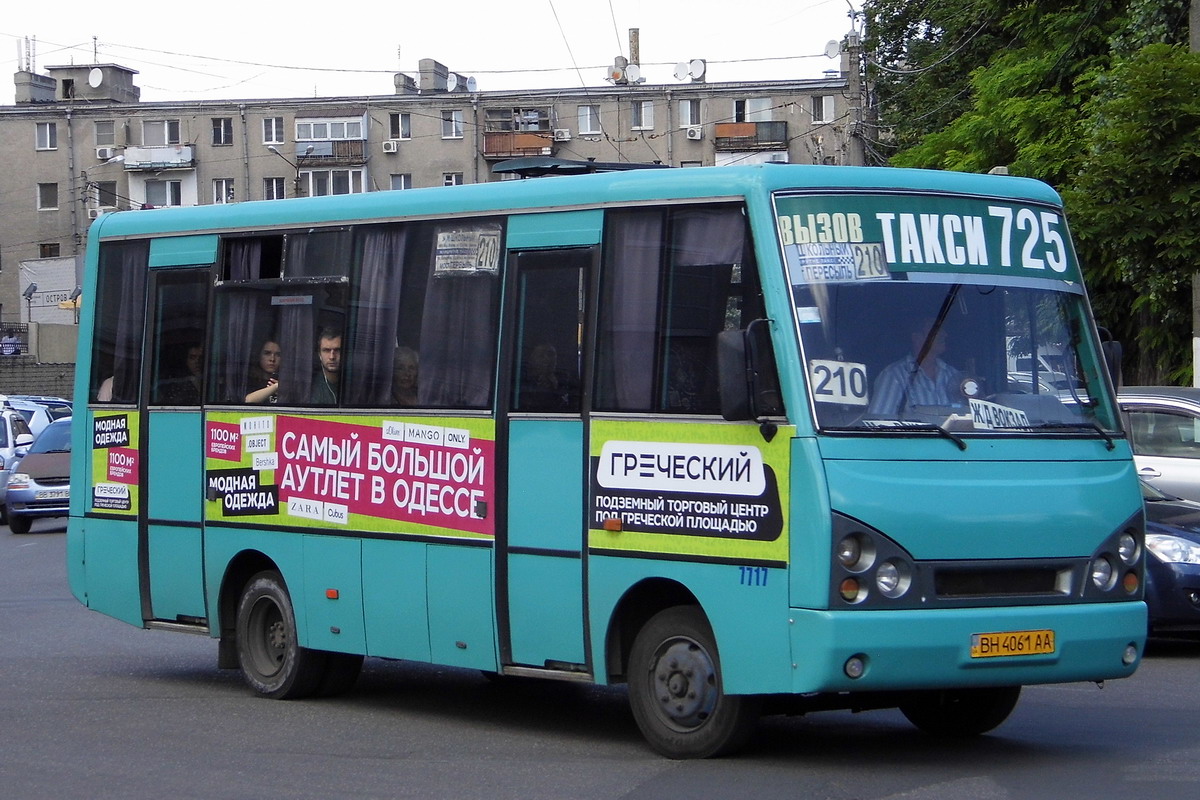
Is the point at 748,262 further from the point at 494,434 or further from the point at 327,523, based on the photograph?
→ the point at 327,523

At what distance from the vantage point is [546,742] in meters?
9.43

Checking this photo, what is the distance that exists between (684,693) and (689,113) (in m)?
76.0

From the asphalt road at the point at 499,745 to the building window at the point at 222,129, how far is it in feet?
248

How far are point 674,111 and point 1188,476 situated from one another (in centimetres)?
6849

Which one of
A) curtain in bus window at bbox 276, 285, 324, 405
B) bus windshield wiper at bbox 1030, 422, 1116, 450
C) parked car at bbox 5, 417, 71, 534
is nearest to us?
bus windshield wiper at bbox 1030, 422, 1116, 450

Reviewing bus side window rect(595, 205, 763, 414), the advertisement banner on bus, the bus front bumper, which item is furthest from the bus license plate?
the advertisement banner on bus

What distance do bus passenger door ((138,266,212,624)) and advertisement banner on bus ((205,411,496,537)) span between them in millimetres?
220

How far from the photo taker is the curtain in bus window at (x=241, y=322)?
37.9ft

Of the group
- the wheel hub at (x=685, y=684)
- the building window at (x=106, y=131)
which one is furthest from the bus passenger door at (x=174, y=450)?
the building window at (x=106, y=131)

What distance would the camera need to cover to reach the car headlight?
1262 centimetres

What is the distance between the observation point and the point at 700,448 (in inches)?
333

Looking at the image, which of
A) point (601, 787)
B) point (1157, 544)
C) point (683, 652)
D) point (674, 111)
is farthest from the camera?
point (674, 111)

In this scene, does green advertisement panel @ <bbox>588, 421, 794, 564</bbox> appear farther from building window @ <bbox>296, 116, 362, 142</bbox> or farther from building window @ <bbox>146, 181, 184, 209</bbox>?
building window @ <bbox>146, 181, 184, 209</bbox>

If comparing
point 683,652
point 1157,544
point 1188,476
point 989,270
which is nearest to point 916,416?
point 989,270
